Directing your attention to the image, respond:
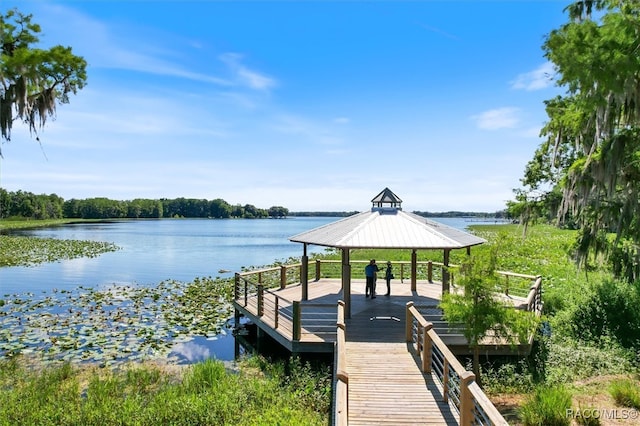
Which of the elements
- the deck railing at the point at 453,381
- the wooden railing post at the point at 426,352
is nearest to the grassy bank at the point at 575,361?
the deck railing at the point at 453,381

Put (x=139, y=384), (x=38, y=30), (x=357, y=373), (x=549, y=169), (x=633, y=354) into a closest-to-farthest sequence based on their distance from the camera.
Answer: (x=357, y=373), (x=38, y=30), (x=139, y=384), (x=633, y=354), (x=549, y=169)

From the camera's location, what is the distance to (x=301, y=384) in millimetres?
10078

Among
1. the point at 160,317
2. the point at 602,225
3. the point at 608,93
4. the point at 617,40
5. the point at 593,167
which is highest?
the point at 617,40

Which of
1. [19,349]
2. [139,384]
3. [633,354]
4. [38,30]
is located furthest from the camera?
[19,349]

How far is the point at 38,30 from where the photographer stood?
9.44 m

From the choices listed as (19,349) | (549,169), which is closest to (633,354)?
(549,169)

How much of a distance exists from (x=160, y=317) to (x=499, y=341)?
13.0 m

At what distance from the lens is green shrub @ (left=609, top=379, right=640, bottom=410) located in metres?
8.26

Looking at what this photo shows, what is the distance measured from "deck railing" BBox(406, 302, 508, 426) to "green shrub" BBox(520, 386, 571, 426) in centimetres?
92

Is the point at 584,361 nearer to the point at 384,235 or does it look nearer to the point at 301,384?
the point at 384,235

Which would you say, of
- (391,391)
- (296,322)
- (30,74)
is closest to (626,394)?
(391,391)

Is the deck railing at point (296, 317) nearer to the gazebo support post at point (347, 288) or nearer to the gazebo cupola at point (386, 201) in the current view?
the gazebo support post at point (347, 288)

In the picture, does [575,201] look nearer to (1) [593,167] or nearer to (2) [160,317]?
(1) [593,167]

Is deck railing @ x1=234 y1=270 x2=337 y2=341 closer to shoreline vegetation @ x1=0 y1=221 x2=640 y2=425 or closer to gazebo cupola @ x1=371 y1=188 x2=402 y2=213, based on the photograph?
shoreline vegetation @ x1=0 y1=221 x2=640 y2=425
